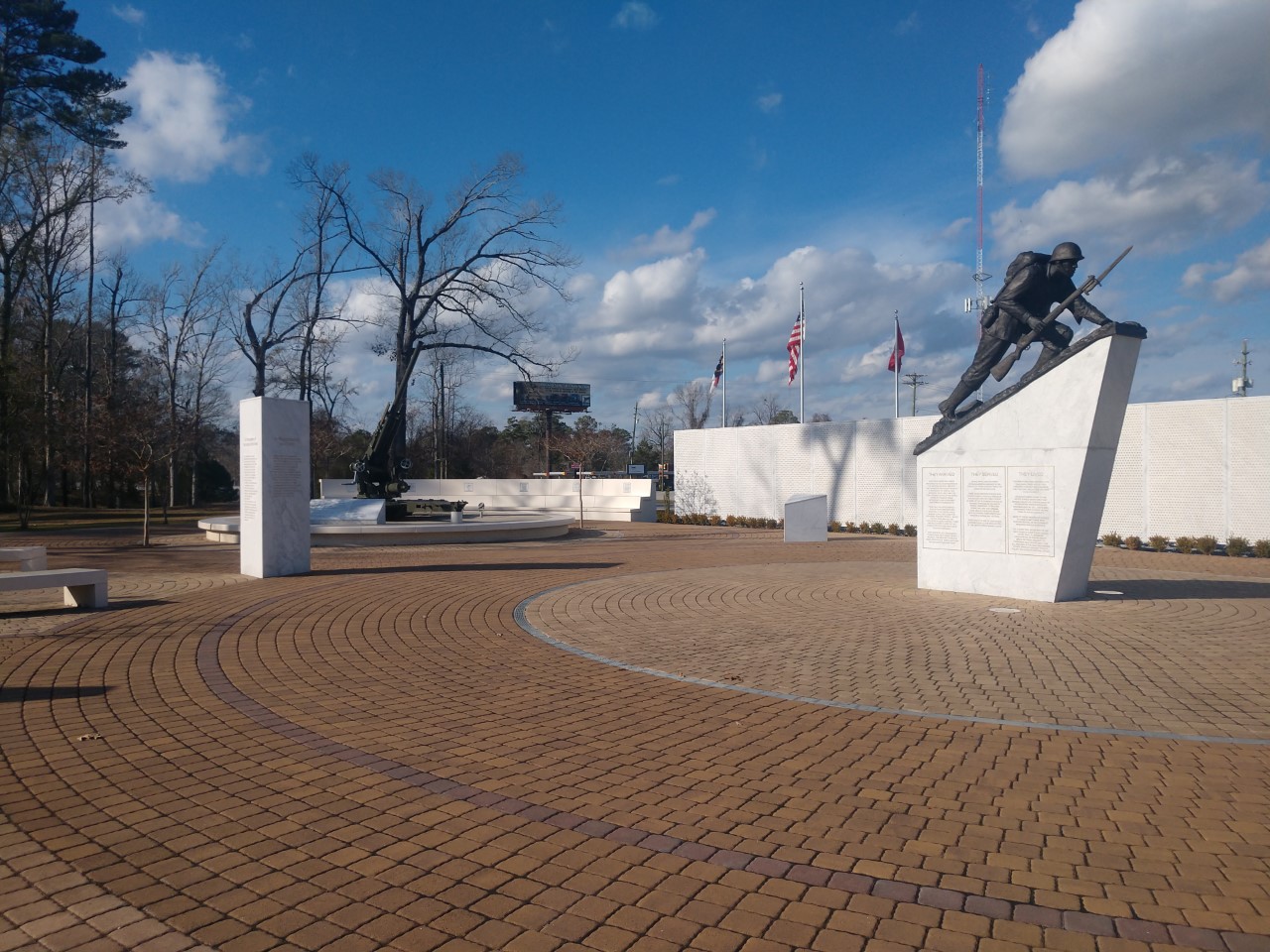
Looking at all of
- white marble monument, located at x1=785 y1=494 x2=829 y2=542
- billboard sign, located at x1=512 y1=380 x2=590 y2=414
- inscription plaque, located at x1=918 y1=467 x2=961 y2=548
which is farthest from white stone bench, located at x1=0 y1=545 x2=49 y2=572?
billboard sign, located at x1=512 y1=380 x2=590 y2=414

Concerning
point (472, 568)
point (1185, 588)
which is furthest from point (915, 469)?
point (472, 568)

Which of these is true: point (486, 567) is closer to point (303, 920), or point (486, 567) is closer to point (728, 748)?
point (728, 748)

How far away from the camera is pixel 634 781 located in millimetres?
4922

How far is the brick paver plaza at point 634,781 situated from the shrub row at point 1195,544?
10511 mm

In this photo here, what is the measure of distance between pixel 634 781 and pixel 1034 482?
866 centimetres

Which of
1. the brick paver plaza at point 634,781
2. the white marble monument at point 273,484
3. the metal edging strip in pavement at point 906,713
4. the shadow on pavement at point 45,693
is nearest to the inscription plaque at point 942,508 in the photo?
the brick paver plaza at point 634,781

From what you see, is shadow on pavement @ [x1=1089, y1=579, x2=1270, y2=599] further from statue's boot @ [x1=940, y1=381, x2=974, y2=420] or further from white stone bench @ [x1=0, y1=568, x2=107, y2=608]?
white stone bench @ [x1=0, y1=568, x2=107, y2=608]

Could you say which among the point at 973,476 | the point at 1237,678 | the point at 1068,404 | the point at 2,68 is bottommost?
the point at 1237,678

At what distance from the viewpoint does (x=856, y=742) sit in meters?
5.68

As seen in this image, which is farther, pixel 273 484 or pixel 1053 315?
pixel 273 484

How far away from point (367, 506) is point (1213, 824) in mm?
21922

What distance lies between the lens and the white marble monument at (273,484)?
14.2 m

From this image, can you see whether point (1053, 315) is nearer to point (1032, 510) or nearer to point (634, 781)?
point (1032, 510)

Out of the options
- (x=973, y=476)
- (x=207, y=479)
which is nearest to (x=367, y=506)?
(x=973, y=476)
